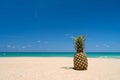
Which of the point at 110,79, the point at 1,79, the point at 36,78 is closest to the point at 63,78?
the point at 36,78

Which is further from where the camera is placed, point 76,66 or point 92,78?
point 76,66

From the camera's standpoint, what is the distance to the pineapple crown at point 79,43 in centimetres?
1425

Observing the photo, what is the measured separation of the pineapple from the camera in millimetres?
13805

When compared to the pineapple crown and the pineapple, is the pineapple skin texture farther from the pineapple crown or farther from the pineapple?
the pineapple crown

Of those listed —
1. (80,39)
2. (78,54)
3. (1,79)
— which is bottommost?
(1,79)

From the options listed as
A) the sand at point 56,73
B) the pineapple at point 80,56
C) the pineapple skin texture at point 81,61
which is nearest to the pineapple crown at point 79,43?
the pineapple at point 80,56

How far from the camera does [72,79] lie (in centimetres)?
976

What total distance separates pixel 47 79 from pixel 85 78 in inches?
73.8

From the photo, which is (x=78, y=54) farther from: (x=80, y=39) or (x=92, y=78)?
(x=92, y=78)

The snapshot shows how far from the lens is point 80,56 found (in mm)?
13797

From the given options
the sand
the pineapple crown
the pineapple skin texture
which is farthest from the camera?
the pineapple crown

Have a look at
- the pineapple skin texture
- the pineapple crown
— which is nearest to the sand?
the pineapple skin texture

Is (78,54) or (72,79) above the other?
(78,54)

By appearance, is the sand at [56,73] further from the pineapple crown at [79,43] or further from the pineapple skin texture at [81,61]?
the pineapple crown at [79,43]
